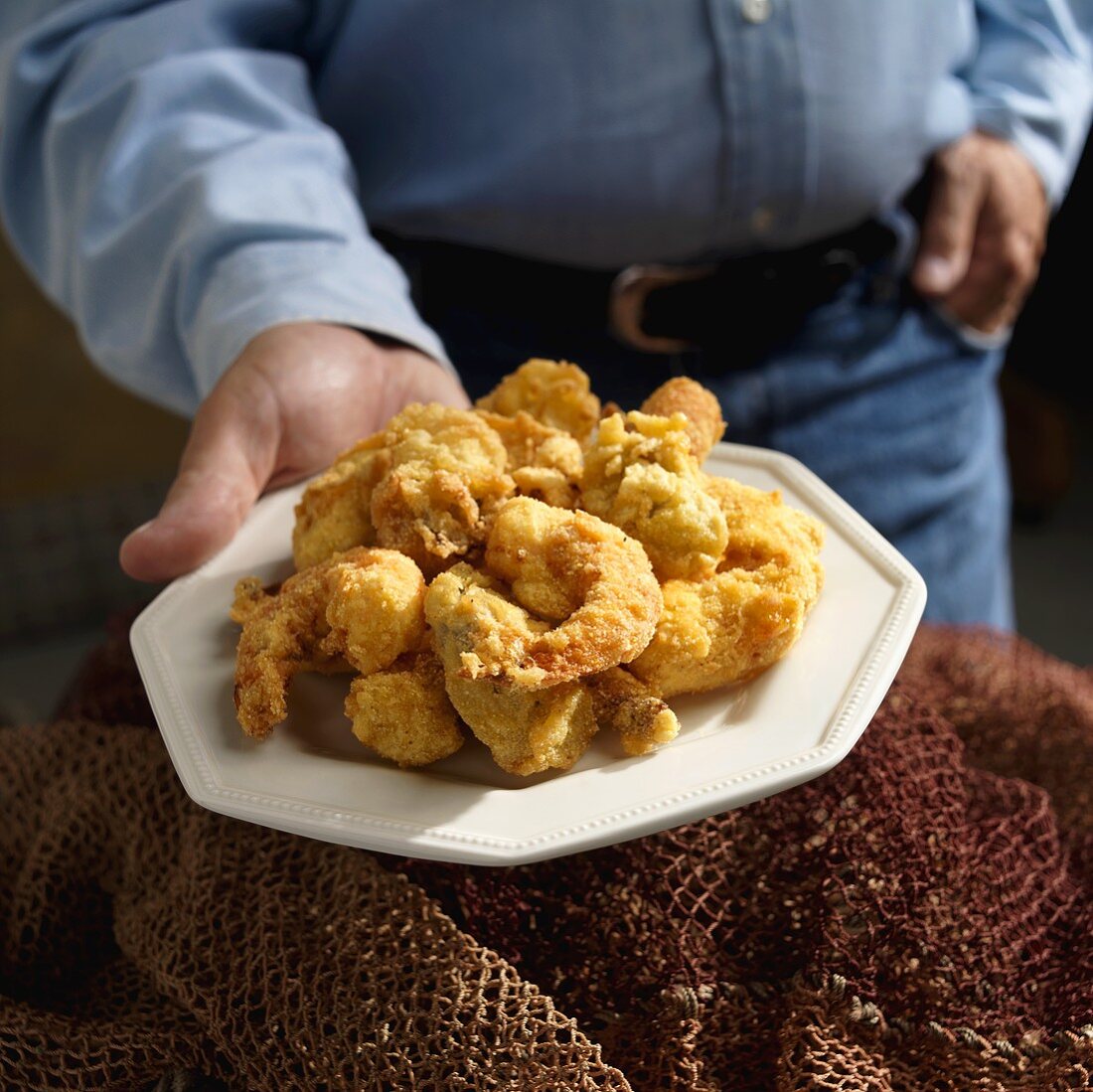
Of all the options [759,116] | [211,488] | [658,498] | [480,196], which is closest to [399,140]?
[480,196]

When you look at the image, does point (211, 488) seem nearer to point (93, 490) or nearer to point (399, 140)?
point (399, 140)

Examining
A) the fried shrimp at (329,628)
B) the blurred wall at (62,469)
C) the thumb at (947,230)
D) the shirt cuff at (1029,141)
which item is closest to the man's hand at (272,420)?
the fried shrimp at (329,628)

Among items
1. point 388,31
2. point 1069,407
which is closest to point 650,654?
point 388,31

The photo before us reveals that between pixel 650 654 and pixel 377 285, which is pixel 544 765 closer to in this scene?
pixel 650 654

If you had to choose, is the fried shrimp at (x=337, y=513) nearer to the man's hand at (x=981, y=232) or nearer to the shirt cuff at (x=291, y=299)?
the shirt cuff at (x=291, y=299)

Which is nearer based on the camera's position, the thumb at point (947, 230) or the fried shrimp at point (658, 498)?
the fried shrimp at point (658, 498)

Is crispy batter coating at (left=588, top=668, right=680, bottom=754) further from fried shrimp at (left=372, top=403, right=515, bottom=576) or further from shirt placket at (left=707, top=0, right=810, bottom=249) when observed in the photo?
shirt placket at (left=707, top=0, right=810, bottom=249)

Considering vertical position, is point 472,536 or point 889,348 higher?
point 472,536
